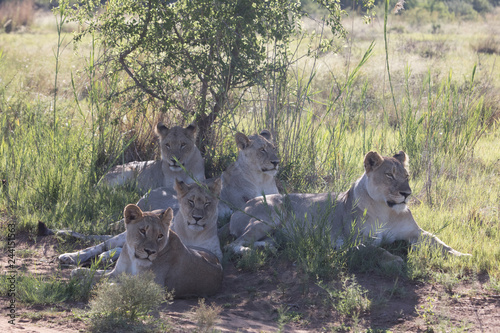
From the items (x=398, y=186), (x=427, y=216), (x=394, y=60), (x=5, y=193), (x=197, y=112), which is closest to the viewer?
(x=398, y=186)

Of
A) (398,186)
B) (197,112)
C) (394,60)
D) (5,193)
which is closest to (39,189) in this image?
(5,193)

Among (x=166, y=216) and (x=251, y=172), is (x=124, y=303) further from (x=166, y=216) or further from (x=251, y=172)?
(x=251, y=172)

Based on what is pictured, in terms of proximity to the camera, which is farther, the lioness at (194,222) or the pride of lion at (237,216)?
the lioness at (194,222)

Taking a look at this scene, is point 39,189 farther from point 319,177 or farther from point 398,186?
point 398,186

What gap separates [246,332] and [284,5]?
16.7 feet

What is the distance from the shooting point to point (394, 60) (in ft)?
60.4

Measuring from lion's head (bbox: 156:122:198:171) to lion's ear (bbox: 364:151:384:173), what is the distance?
2.96 metres

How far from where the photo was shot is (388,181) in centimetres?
576

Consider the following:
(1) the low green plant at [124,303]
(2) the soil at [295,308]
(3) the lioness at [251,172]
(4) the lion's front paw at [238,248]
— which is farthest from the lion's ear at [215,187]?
(1) the low green plant at [124,303]

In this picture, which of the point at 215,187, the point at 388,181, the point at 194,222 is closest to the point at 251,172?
the point at 215,187

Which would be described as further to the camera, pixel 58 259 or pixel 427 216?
pixel 427 216

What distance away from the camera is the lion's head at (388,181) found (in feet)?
18.6

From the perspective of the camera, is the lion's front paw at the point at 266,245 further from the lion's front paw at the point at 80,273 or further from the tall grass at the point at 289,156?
the lion's front paw at the point at 80,273

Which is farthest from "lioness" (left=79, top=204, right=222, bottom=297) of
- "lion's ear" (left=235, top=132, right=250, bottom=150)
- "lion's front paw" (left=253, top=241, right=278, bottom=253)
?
"lion's ear" (left=235, top=132, right=250, bottom=150)
